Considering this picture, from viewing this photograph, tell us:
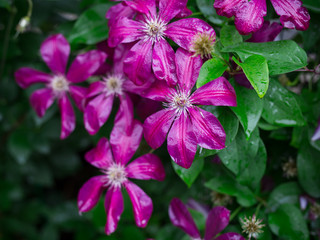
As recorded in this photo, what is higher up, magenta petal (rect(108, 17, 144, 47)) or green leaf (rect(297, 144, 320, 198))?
magenta petal (rect(108, 17, 144, 47))

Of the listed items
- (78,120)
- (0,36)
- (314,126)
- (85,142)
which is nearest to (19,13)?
(0,36)

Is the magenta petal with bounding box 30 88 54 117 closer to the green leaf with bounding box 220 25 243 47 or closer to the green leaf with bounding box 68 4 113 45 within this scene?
the green leaf with bounding box 68 4 113 45

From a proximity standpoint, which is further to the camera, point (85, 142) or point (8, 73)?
point (85, 142)

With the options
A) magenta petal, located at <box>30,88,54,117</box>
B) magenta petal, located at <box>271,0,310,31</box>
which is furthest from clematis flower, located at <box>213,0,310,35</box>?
magenta petal, located at <box>30,88,54,117</box>

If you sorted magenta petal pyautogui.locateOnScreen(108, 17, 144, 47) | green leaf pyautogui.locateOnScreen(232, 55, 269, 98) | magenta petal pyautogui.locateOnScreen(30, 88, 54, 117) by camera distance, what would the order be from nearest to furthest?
green leaf pyautogui.locateOnScreen(232, 55, 269, 98) < magenta petal pyautogui.locateOnScreen(108, 17, 144, 47) < magenta petal pyautogui.locateOnScreen(30, 88, 54, 117)

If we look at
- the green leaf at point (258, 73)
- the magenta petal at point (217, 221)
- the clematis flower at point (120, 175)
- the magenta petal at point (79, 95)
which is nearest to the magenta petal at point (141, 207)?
the clematis flower at point (120, 175)

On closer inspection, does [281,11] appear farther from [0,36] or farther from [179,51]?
[0,36]

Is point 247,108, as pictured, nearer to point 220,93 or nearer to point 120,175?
point 220,93
